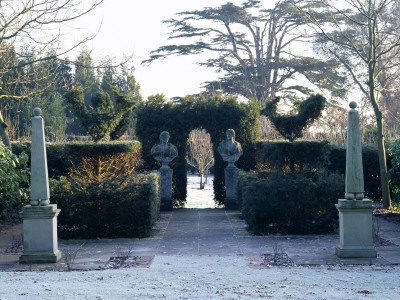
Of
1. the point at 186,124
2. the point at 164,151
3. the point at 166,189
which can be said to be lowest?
the point at 166,189

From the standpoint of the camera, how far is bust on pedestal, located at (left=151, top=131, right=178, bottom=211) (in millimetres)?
15883

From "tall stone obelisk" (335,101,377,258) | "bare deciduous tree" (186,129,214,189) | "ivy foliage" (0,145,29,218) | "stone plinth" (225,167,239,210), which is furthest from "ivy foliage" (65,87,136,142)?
"bare deciduous tree" (186,129,214,189)

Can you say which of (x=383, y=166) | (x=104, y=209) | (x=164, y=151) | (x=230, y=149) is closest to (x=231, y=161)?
(x=230, y=149)

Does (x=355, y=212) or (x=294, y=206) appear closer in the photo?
(x=355, y=212)

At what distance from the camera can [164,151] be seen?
1586 centimetres

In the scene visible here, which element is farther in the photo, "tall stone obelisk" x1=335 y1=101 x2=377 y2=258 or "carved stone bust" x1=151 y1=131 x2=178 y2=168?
"carved stone bust" x1=151 y1=131 x2=178 y2=168

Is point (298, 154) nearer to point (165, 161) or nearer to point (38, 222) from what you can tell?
point (165, 161)

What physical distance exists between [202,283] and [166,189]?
9.67 meters

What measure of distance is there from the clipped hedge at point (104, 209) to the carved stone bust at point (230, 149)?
19.8 feet

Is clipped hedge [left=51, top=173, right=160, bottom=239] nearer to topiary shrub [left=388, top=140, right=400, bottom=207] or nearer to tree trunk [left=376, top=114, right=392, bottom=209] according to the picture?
topiary shrub [left=388, top=140, right=400, bottom=207]

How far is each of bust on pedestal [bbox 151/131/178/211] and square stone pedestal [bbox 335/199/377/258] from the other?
846 centimetres

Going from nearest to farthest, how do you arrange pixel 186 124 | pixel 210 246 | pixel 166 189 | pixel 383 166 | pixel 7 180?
pixel 210 246 < pixel 7 180 < pixel 383 166 < pixel 166 189 < pixel 186 124

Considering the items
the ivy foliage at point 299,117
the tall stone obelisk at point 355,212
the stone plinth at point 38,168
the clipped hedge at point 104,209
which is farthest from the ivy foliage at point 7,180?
the tall stone obelisk at point 355,212

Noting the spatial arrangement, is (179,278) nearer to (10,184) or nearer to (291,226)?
(291,226)
